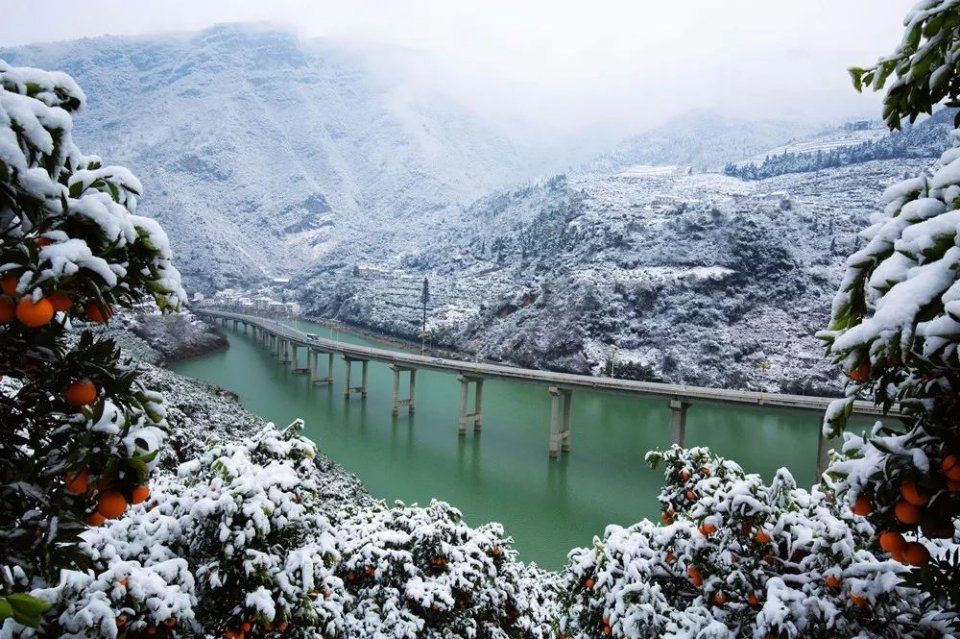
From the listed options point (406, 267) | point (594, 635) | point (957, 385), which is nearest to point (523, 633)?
point (594, 635)

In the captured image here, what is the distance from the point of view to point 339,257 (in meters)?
179

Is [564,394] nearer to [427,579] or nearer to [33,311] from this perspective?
[427,579]

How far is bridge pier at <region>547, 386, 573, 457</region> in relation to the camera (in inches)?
1495

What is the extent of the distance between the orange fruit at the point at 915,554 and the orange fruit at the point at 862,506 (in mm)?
197

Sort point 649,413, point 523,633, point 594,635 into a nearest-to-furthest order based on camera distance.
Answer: point 594,635, point 523,633, point 649,413

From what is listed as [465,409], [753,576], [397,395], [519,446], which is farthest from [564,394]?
[753,576]

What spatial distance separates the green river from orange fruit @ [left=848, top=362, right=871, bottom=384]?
2260 cm

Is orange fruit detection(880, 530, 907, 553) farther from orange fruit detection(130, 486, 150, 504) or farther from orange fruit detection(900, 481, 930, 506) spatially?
orange fruit detection(130, 486, 150, 504)

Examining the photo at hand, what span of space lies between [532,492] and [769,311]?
170 feet

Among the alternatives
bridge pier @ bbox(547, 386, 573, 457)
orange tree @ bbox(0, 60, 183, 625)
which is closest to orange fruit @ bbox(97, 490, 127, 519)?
orange tree @ bbox(0, 60, 183, 625)

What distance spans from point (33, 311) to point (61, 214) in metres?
0.51

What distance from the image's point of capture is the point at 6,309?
2.15m

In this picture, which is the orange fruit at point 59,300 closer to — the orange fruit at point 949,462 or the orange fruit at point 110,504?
the orange fruit at point 110,504

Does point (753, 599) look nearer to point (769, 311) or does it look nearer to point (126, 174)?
point (126, 174)
